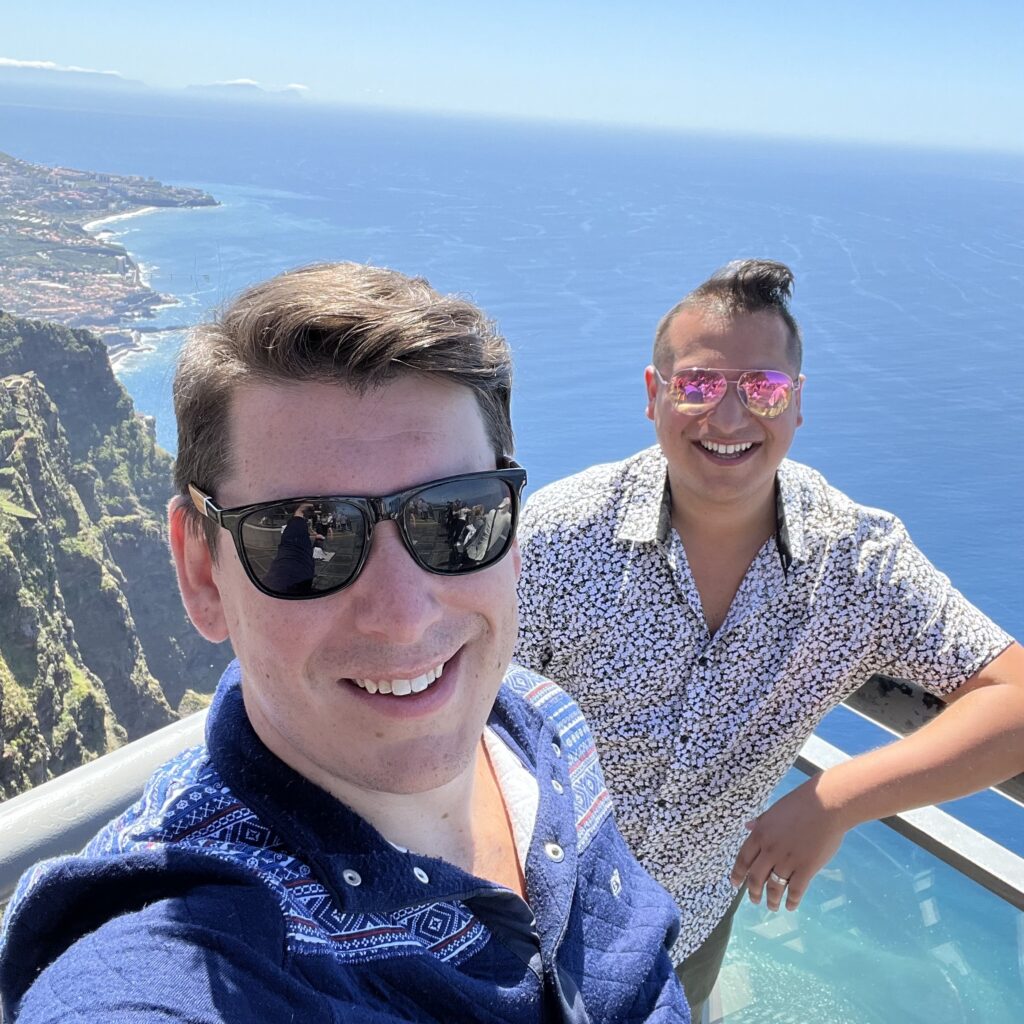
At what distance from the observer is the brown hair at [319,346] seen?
0.99 meters

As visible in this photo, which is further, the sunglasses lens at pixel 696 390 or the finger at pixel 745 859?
the sunglasses lens at pixel 696 390

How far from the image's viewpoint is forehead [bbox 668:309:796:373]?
1971 mm

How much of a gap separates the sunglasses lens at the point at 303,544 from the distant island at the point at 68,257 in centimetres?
2499

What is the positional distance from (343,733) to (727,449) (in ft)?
3.77

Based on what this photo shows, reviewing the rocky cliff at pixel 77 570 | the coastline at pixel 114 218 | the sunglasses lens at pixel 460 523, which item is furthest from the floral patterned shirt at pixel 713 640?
the coastline at pixel 114 218

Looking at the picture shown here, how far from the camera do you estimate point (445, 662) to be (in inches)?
40.9

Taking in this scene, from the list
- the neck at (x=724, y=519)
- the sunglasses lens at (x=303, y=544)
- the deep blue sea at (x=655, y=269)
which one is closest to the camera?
the sunglasses lens at (x=303, y=544)

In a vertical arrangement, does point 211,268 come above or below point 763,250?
below

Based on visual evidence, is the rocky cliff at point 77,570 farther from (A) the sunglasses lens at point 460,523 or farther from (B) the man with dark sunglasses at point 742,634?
(A) the sunglasses lens at point 460,523

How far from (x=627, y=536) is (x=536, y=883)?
0.86 m

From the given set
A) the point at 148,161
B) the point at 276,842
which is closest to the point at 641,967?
the point at 276,842

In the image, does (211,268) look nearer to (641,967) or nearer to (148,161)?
(148,161)

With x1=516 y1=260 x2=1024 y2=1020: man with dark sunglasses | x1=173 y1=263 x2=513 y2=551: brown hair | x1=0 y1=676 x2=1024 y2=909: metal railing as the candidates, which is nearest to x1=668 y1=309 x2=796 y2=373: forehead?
x1=516 y1=260 x2=1024 y2=1020: man with dark sunglasses

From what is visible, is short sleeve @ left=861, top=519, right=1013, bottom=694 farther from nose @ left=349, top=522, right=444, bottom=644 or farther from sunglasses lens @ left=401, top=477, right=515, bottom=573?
nose @ left=349, top=522, right=444, bottom=644
